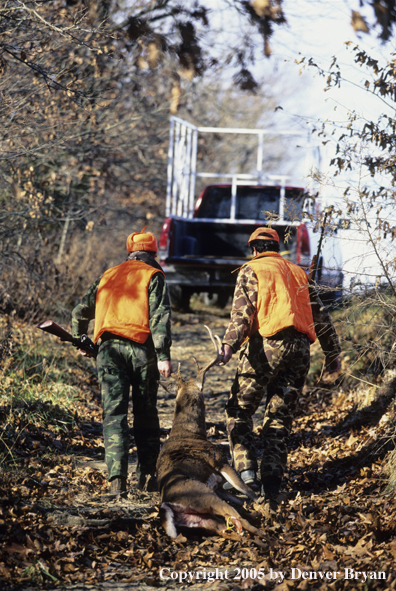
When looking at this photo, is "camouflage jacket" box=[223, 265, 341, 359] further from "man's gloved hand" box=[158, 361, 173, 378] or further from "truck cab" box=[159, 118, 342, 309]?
"truck cab" box=[159, 118, 342, 309]

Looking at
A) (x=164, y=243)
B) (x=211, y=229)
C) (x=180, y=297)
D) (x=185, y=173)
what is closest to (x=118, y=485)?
Result: (x=164, y=243)

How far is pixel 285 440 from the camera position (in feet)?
16.9

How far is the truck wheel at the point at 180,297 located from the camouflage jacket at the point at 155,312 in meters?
5.55

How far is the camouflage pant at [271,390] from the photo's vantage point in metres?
5.12

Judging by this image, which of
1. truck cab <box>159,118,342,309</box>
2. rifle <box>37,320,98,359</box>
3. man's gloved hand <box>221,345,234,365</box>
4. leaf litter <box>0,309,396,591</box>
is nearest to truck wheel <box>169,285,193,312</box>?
truck cab <box>159,118,342,309</box>

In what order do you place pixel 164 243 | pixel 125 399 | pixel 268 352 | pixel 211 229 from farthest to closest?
1. pixel 211 229
2. pixel 164 243
3. pixel 125 399
4. pixel 268 352

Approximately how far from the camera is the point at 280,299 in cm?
516

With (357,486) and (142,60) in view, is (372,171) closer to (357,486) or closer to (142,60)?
(142,60)

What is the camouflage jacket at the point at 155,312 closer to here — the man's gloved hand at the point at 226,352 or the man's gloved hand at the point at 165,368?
the man's gloved hand at the point at 165,368

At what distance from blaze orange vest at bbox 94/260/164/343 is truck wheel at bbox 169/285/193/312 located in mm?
5762

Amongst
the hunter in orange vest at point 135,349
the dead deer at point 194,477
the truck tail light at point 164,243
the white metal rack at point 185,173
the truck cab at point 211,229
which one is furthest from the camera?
the white metal rack at point 185,173

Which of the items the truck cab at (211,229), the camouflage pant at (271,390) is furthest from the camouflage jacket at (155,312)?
the truck cab at (211,229)

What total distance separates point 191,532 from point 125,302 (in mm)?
1892

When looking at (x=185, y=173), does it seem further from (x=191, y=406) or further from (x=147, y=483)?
(x=147, y=483)
